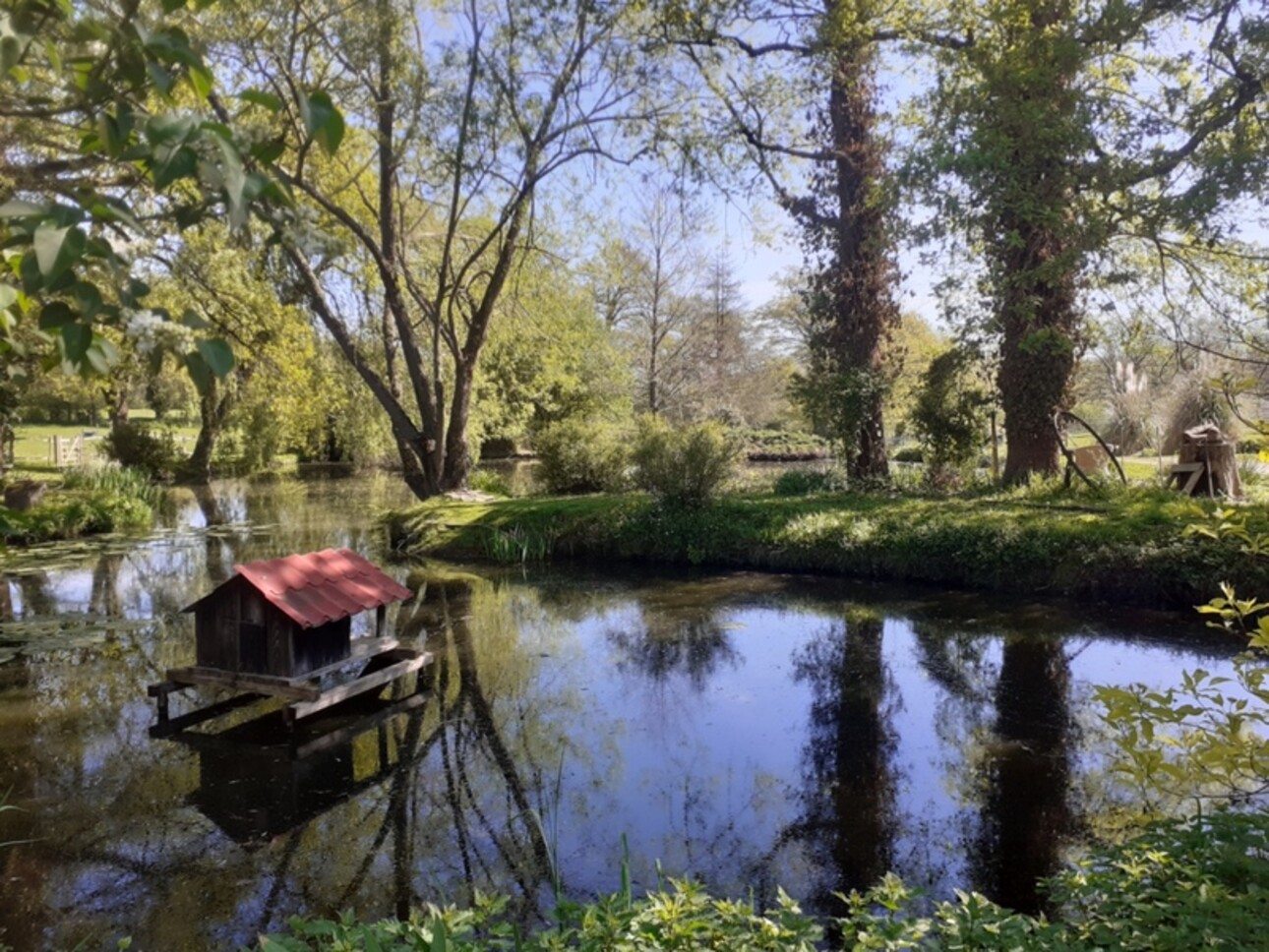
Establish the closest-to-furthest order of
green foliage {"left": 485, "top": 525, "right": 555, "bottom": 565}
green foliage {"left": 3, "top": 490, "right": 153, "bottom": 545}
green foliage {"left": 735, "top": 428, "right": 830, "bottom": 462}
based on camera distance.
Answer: green foliage {"left": 485, "top": 525, "right": 555, "bottom": 565} < green foliage {"left": 3, "top": 490, "right": 153, "bottom": 545} < green foliage {"left": 735, "top": 428, "right": 830, "bottom": 462}

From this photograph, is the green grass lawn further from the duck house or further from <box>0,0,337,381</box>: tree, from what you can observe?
<box>0,0,337,381</box>: tree

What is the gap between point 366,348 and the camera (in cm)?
1719

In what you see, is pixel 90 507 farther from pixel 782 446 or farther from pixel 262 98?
pixel 782 446

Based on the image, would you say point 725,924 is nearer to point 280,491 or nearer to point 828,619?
point 828,619

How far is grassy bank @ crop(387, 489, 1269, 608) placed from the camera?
8998mm

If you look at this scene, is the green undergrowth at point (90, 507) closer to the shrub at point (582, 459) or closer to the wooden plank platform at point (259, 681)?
the shrub at point (582, 459)

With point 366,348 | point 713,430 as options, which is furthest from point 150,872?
point 366,348

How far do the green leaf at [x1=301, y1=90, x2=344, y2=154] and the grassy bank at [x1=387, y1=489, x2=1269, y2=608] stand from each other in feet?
26.6

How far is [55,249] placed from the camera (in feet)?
2.83

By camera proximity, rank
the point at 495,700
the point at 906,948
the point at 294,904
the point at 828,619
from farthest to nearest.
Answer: the point at 828,619, the point at 495,700, the point at 294,904, the point at 906,948

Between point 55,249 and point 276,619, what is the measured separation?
5.77 meters

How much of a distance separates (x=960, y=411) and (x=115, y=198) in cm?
1389

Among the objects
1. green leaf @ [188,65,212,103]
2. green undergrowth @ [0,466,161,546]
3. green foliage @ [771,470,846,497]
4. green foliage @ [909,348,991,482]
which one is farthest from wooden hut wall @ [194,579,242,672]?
green foliage @ [909,348,991,482]

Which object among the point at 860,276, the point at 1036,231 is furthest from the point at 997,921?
the point at 860,276
